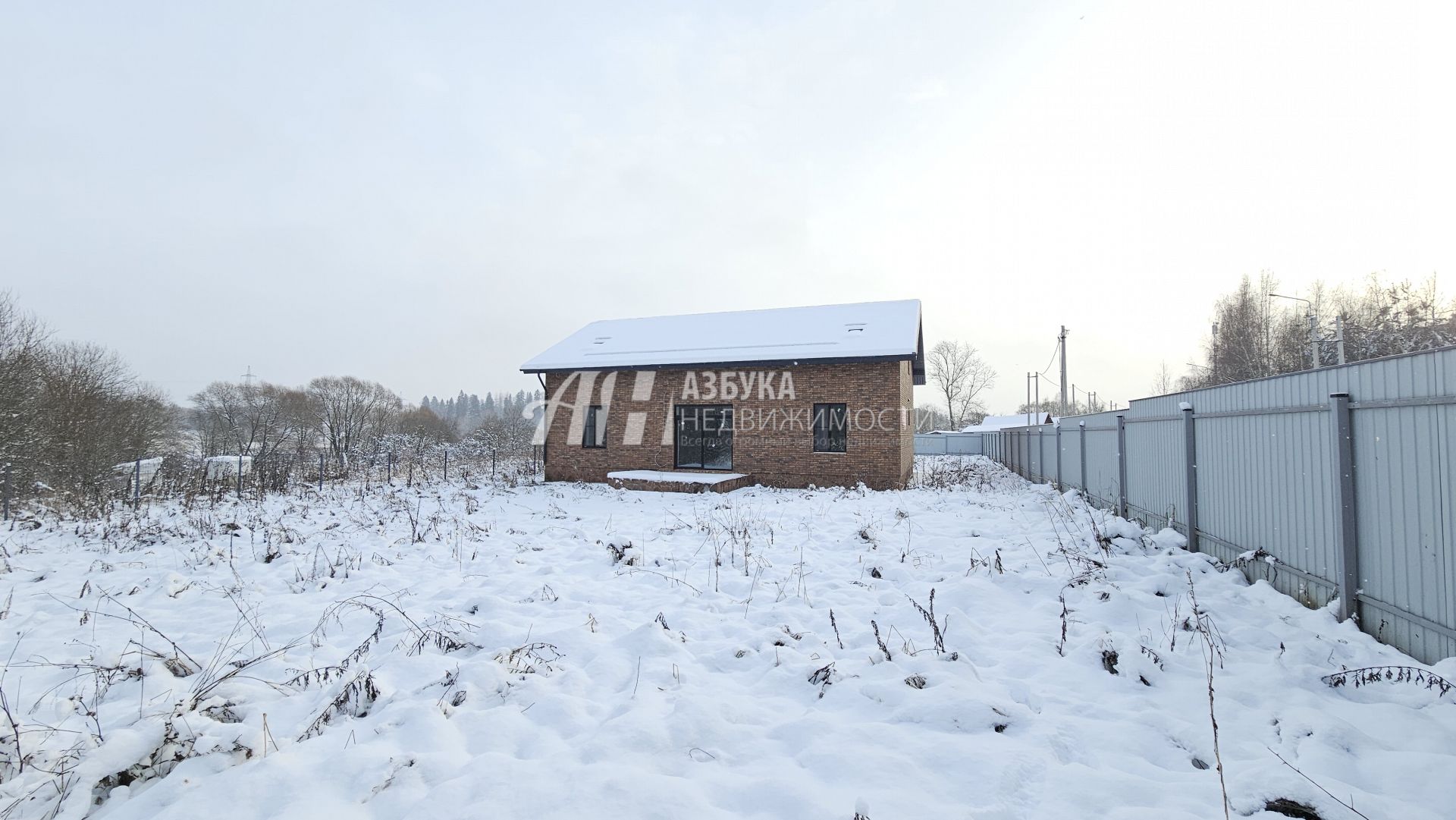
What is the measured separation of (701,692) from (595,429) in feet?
44.5

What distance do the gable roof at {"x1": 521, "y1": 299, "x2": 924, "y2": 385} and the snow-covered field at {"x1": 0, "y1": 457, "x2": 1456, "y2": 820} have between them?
8.73 meters

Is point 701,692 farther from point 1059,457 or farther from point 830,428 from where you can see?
point 830,428

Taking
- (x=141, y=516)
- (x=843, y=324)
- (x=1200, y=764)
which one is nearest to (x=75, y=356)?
(x=141, y=516)

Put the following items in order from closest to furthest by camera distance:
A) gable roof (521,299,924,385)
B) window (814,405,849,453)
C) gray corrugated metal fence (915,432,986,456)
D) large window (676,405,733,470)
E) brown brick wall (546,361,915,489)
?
brown brick wall (546,361,915,489) → window (814,405,849,453) → gable roof (521,299,924,385) → large window (676,405,733,470) → gray corrugated metal fence (915,432,986,456)

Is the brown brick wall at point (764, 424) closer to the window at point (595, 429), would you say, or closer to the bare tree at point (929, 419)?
the window at point (595, 429)

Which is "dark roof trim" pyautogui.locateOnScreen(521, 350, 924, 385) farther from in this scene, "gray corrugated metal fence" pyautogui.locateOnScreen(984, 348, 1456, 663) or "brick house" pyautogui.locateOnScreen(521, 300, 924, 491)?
"gray corrugated metal fence" pyautogui.locateOnScreen(984, 348, 1456, 663)

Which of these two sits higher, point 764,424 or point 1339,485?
point 764,424

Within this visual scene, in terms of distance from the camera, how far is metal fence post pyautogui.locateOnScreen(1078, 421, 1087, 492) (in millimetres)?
9555

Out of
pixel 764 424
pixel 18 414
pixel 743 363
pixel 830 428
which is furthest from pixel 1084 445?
pixel 18 414

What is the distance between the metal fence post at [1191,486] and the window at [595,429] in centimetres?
1300

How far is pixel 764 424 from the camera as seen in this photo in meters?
14.7

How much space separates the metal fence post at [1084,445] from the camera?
9.55 metres

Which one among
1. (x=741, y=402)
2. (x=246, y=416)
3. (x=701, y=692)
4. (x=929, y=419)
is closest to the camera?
(x=701, y=692)

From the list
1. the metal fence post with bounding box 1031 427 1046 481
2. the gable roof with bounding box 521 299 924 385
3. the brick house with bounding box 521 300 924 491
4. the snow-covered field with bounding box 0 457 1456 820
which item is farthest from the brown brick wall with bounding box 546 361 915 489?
the snow-covered field with bounding box 0 457 1456 820
